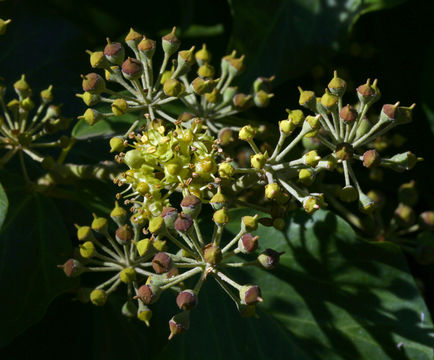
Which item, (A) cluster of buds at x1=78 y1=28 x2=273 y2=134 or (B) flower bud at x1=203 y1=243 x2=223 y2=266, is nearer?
(B) flower bud at x1=203 y1=243 x2=223 y2=266

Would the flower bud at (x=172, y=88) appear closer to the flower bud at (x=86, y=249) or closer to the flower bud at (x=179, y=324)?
the flower bud at (x=86, y=249)

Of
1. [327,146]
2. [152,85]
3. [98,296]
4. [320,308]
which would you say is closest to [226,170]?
[327,146]

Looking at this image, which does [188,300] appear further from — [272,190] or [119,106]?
[119,106]

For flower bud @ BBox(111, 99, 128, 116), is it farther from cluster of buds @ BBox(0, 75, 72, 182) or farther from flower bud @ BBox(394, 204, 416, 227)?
flower bud @ BBox(394, 204, 416, 227)

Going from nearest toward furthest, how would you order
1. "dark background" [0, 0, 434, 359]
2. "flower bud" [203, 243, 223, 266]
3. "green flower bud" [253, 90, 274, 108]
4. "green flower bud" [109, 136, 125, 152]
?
1. "flower bud" [203, 243, 223, 266]
2. "green flower bud" [109, 136, 125, 152]
3. "green flower bud" [253, 90, 274, 108]
4. "dark background" [0, 0, 434, 359]

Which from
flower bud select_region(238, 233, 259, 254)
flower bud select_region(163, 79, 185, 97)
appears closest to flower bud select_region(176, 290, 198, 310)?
flower bud select_region(238, 233, 259, 254)

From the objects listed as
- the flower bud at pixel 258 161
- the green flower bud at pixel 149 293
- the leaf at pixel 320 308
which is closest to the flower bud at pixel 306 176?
the flower bud at pixel 258 161
